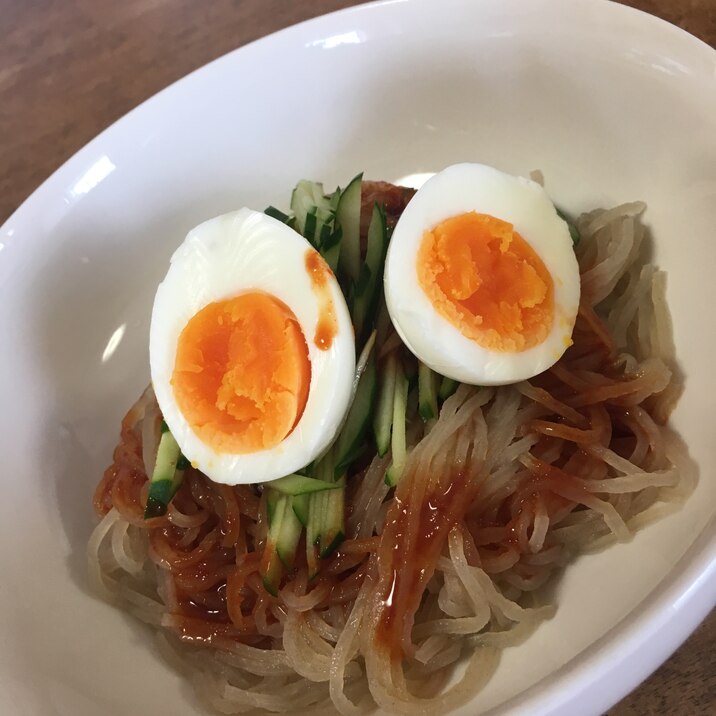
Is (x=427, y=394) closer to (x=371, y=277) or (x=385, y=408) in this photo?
(x=385, y=408)

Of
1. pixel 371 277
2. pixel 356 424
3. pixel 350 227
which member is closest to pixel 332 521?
pixel 356 424

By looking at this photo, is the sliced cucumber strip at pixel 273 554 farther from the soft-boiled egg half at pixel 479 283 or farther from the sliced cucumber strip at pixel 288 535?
the soft-boiled egg half at pixel 479 283

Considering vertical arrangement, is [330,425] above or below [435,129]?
below

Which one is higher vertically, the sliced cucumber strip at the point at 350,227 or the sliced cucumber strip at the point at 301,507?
the sliced cucumber strip at the point at 350,227

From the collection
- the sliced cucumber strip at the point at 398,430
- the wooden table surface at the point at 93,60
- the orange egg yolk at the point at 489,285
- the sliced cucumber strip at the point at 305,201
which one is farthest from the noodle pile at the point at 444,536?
the wooden table surface at the point at 93,60

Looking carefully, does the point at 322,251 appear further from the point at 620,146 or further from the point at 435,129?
the point at 620,146

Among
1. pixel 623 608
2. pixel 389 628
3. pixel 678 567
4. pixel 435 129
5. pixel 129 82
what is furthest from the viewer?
pixel 129 82

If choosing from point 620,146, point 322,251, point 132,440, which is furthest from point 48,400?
point 620,146
